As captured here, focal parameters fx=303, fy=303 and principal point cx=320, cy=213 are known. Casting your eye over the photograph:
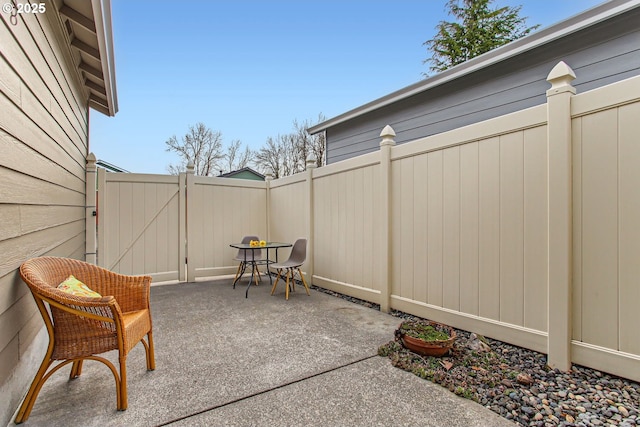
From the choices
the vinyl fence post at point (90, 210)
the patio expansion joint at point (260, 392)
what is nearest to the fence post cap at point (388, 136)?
the patio expansion joint at point (260, 392)

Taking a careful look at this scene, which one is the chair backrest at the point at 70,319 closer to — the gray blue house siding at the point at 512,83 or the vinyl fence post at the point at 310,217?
the vinyl fence post at the point at 310,217

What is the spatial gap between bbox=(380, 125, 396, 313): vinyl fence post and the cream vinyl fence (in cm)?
1

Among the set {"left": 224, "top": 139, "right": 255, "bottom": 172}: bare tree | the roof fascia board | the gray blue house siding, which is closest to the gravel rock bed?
the gray blue house siding

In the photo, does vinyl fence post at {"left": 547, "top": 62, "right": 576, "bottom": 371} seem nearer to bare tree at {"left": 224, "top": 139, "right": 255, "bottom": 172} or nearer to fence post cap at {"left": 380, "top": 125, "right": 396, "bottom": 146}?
fence post cap at {"left": 380, "top": 125, "right": 396, "bottom": 146}

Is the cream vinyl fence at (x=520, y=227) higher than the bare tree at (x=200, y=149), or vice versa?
the bare tree at (x=200, y=149)

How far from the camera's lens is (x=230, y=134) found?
15531 mm

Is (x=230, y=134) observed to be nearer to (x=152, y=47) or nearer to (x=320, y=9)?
(x=152, y=47)

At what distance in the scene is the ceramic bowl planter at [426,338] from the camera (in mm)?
2395

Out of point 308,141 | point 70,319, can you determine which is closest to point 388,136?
point 70,319

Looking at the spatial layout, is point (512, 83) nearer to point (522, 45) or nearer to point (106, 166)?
point (522, 45)

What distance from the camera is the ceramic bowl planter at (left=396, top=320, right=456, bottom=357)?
2.39 meters

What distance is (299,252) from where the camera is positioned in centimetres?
467

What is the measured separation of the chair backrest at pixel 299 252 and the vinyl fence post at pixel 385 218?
1.35 metres

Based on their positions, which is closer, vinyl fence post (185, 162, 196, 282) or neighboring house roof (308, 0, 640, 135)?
neighboring house roof (308, 0, 640, 135)
